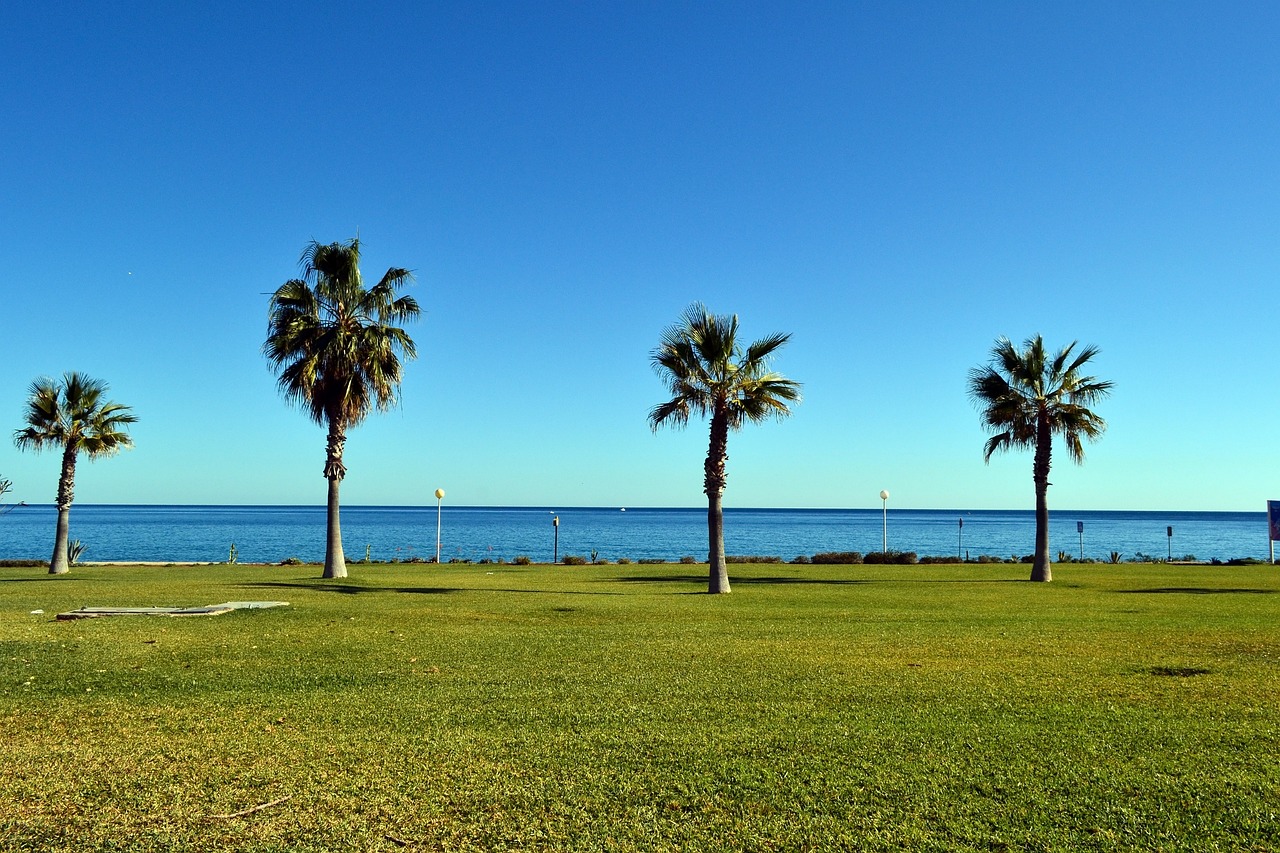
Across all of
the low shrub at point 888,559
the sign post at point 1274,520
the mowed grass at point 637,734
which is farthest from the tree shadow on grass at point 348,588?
the sign post at point 1274,520

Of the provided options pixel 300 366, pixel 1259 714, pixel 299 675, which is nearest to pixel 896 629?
pixel 1259 714

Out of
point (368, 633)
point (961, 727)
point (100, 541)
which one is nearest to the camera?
point (961, 727)

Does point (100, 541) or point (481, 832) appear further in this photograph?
point (100, 541)

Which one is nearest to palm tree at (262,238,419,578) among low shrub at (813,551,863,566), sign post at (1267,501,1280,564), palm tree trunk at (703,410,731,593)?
palm tree trunk at (703,410,731,593)

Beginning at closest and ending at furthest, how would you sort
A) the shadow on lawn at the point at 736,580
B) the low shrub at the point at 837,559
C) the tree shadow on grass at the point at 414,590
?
1. the tree shadow on grass at the point at 414,590
2. the shadow on lawn at the point at 736,580
3. the low shrub at the point at 837,559

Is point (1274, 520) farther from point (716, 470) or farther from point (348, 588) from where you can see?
point (348, 588)

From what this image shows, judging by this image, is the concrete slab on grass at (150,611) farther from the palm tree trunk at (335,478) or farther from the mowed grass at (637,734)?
the palm tree trunk at (335,478)

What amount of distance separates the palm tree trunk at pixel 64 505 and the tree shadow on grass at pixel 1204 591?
106 feet

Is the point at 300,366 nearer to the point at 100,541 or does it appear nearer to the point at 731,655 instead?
the point at 731,655

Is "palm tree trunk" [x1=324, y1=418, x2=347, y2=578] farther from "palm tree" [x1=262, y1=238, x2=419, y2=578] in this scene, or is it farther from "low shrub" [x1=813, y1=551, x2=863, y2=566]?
"low shrub" [x1=813, y1=551, x2=863, y2=566]

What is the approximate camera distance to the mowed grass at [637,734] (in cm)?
519

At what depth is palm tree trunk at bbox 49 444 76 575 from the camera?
1222 inches

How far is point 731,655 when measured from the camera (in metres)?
11.6

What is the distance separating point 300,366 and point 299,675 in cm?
2076
